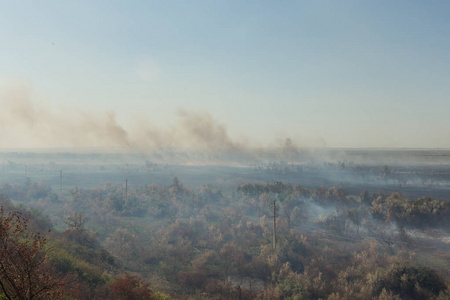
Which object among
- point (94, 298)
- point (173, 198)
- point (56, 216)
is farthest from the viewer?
point (173, 198)

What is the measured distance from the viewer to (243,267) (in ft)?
88.0

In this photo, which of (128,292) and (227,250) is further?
(227,250)

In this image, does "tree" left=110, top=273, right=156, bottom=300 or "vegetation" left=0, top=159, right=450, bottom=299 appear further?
"vegetation" left=0, top=159, right=450, bottom=299

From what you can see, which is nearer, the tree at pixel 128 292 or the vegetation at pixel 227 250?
the tree at pixel 128 292

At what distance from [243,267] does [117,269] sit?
36.9 feet

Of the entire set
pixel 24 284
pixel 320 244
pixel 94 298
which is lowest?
pixel 320 244

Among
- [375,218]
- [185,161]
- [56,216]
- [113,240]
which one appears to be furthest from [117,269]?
[185,161]

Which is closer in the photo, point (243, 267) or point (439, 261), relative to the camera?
point (243, 267)

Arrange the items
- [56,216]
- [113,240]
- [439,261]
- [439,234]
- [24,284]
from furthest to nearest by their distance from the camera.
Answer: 1. [56,216]
2. [439,234]
3. [113,240]
4. [439,261]
5. [24,284]

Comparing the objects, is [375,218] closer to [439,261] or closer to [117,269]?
[439,261]

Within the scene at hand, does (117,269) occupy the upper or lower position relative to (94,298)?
lower

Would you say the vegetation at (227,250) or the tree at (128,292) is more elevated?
the tree at (128,292)

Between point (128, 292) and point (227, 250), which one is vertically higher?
point (128, 292)

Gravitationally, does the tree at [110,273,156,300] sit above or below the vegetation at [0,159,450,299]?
above
